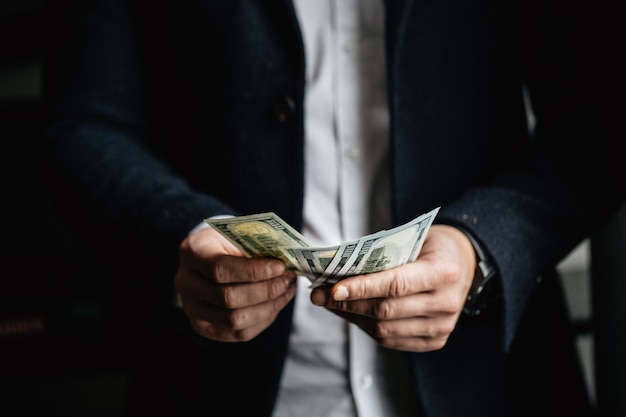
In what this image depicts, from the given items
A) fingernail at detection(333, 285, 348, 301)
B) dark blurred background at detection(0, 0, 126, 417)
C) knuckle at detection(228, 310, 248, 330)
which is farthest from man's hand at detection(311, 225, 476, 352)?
dark blurred background at detection(0, 0, 126, 417)

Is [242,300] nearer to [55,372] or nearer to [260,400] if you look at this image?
[260,400]

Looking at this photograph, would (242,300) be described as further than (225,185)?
No

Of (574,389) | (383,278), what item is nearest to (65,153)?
(383,278)

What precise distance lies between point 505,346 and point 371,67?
43cm

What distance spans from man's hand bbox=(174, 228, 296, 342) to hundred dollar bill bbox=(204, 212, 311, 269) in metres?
0.01

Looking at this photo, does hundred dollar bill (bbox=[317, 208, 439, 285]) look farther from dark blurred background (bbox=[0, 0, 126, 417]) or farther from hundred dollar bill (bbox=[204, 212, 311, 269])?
dark blurred background (bbox=[0, 0, 126, 417])

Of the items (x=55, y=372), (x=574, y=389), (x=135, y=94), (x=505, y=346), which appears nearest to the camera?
(x=505, y=346)

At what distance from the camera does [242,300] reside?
632 mm

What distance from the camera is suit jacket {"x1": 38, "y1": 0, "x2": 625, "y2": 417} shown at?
2.53 ft

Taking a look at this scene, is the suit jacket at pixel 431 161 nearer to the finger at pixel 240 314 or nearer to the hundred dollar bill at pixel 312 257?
the finger at pixel 240 314

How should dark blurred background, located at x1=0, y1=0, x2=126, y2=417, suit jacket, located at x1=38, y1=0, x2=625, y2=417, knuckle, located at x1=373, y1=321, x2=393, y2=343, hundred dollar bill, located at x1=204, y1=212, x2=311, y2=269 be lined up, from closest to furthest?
hundred dollar bill, located at x1=204, y1=212, x2=311, y2=269 < knuckle, located at x1=373, y1=321, x2=393, y2=343 < suit jacket, located at x1=38, y1=0, x2=625, y2=417 < dark blurred background, located at x1=0, y1=0, x2=126, y2=417

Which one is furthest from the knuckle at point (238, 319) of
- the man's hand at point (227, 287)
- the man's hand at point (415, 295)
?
the man's hand at point (415, 295)

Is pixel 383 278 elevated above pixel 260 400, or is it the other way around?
pixel 383 278

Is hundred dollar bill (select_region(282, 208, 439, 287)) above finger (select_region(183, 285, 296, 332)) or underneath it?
above
